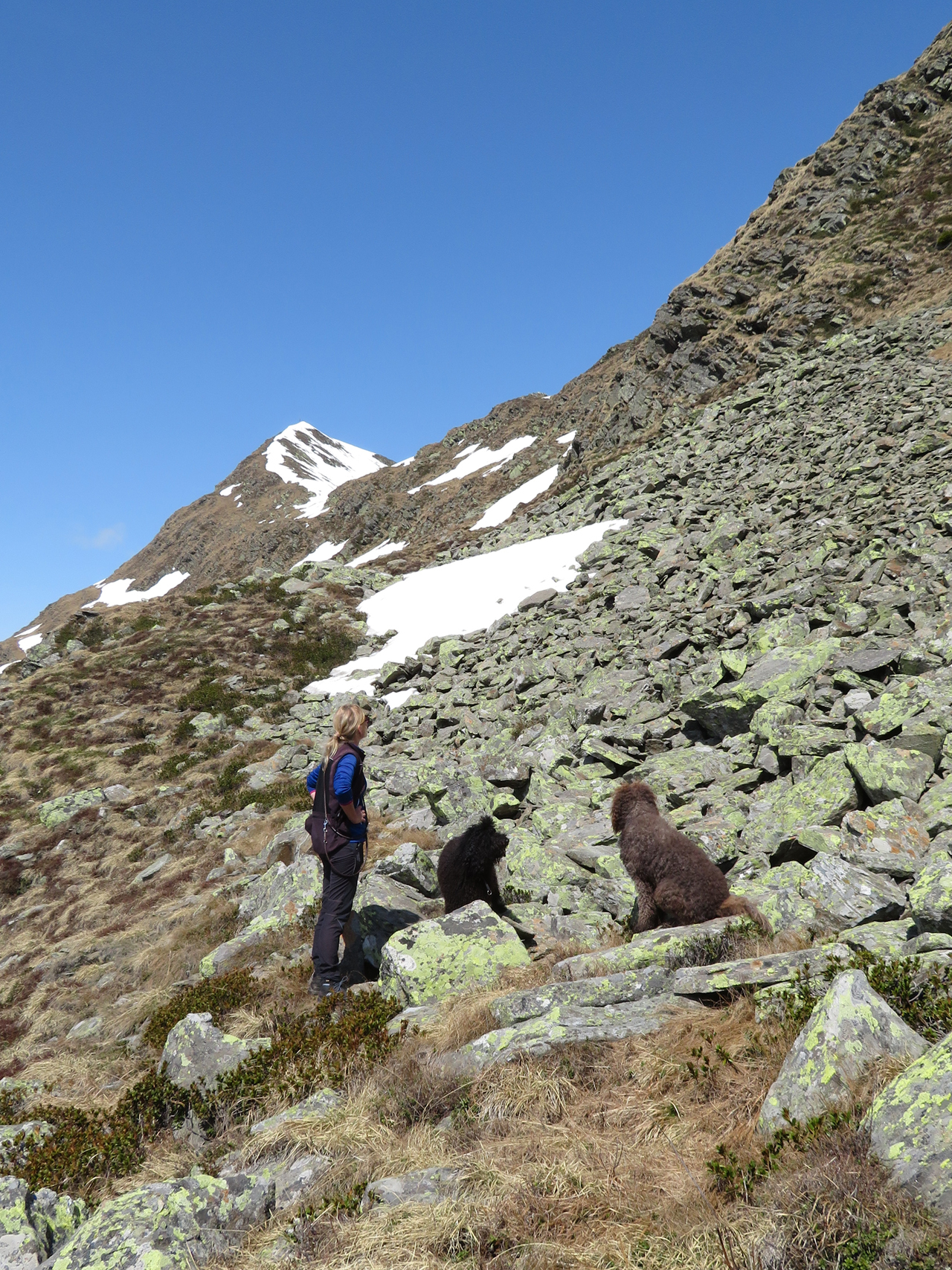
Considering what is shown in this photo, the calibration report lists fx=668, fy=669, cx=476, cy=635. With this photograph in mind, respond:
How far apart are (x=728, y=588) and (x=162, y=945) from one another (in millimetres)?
13972

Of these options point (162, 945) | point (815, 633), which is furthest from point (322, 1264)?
point (815, 633)

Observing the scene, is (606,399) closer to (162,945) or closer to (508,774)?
(508,774)

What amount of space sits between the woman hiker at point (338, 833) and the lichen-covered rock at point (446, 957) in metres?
0.73

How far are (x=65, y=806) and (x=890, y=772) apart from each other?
61.6 ft

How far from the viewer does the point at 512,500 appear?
45.3 meters

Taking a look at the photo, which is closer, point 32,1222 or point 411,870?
point 32,1222

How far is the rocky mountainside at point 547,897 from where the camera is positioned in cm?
330

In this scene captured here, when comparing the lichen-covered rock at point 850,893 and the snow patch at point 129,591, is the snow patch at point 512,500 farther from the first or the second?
the snow patch at point 129,591

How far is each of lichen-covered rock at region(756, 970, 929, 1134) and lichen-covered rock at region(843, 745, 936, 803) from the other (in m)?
4.12

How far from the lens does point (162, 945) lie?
1084 centimetres

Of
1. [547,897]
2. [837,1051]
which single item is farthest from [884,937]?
[547,897]

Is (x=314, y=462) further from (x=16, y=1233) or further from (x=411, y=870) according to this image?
(x=16, y=1233)

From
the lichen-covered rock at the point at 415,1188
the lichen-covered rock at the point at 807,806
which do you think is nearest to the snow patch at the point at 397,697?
the lichen-covered rock at the point at 807,806

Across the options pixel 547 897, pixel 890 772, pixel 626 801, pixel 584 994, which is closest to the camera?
pixel 584 994
